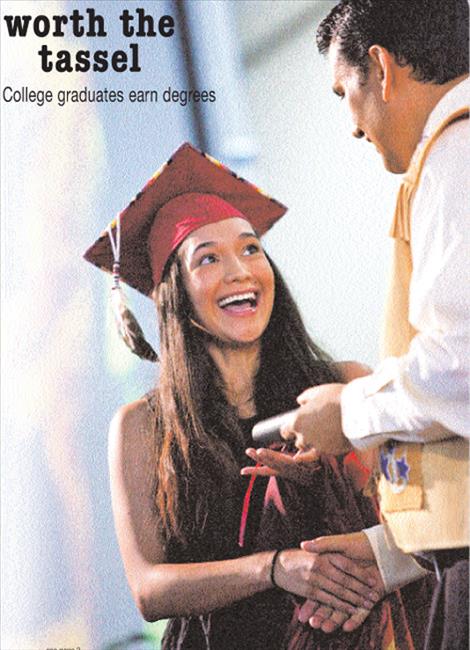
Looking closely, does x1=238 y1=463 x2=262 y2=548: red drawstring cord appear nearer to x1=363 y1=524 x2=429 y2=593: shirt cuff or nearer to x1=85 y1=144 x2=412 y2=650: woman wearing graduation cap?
x1=85 y1=144 x2=412 y2=650: woman wearing graduation cap

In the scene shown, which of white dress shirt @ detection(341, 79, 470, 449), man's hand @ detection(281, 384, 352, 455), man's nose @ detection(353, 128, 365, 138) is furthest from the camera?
man's nose @ detection(353, 128, 365, 138)

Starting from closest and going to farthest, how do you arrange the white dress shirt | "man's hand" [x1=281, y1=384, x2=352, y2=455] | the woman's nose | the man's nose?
the white dress shirt, "man's hand" [x1=281, y1=384, x2=352, y2=455], the man's nose, the woman's nose

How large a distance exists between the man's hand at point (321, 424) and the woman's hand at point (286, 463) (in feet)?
0.31

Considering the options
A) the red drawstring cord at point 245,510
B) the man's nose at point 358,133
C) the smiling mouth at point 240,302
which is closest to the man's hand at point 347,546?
the red drawstring cord at point 245,510

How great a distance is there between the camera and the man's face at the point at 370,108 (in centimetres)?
166

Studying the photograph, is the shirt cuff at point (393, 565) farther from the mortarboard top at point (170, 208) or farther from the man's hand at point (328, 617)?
the mortarboard top at point (170, 208)

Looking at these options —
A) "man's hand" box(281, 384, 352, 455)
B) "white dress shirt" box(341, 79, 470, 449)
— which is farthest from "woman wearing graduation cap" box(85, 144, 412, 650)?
"white dress shirt" box(341, 79, 470, 449)

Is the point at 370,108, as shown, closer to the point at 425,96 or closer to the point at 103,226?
the point at 425,96

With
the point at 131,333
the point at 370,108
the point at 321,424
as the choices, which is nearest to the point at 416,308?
the point at 321,424

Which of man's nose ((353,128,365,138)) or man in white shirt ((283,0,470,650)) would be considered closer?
man in white shirt ((283,0,470,650))

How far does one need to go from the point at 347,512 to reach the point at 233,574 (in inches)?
8.6

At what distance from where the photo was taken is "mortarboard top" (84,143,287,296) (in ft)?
6.13

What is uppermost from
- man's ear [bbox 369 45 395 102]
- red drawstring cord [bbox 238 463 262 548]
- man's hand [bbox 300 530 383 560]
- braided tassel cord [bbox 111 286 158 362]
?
man's ear [bbox 369 45 395 102]

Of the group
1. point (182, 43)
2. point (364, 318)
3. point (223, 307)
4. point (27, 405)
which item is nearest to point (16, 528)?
point (27, 405)
